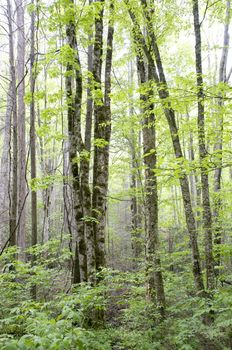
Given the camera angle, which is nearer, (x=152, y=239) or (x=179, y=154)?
(x=179, y=154)

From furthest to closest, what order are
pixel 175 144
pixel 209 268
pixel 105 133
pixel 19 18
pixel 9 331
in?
pixel 19 18
pixel 105 133
pixel 175 144
pixel 209 268
pixel 9 331

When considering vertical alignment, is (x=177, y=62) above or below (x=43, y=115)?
above

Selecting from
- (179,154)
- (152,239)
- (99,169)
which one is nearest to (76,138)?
(99,169)

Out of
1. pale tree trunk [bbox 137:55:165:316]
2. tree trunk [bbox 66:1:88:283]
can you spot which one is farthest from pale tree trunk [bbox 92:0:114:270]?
pale tree trunk [bbox 137:55:165:316]

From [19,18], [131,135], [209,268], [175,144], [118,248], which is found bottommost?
[118,248]

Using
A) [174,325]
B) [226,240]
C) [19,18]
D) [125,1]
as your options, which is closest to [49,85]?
[19,18]

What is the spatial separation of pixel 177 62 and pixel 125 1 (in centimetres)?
942

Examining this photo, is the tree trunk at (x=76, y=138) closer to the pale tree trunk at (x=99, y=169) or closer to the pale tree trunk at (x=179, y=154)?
the pale tree trunk at (x=99, y=169)

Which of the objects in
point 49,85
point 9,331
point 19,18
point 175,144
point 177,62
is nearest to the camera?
point 9,331

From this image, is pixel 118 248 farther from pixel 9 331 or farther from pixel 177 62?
pixel 9 331

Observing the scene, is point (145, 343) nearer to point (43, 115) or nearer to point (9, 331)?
point (9, 331)

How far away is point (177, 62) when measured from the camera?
16.3 meters

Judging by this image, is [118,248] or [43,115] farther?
[118,248]

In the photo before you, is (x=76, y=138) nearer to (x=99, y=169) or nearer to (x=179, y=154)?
(x=99, y=169)
